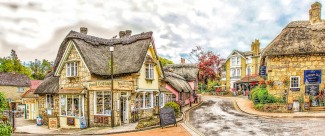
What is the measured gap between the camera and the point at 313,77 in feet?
76.2

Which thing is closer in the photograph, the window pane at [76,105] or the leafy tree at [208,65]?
the window pane at [76,105]

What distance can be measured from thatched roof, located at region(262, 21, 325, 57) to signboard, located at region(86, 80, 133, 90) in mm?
14547

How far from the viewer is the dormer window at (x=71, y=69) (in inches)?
839

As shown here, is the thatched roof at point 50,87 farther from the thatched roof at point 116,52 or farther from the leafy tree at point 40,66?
the leafy tree at point 40,66

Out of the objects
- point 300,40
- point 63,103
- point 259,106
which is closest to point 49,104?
point 63,103

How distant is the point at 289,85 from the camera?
23828mm

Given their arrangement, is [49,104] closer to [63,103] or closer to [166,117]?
[63,103]

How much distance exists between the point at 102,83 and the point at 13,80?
41.8 meters

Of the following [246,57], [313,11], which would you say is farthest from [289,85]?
[246,57]

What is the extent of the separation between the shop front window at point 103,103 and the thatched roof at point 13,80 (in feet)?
126

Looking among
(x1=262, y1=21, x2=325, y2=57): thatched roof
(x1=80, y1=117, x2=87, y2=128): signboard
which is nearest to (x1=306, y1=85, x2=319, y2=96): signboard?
(x1=262, y1=21, x2=325, y2=57): thatched roof

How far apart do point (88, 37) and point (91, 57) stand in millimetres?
3085

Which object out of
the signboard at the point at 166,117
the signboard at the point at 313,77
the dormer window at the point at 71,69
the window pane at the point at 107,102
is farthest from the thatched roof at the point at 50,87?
the signboard at the point at 313,77

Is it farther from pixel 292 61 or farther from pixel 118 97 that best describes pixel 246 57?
pixel 118 97
